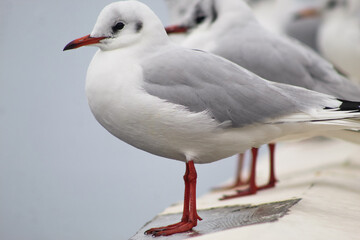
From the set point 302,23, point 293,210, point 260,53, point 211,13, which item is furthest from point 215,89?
point 302,23

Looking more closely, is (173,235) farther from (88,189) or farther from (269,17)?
(269,17)

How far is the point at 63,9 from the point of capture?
3.37 meters

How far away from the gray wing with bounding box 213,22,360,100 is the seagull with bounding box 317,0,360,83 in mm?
2088

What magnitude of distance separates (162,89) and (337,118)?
2.08 ft

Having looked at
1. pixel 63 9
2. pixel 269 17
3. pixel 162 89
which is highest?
pixel 269 17

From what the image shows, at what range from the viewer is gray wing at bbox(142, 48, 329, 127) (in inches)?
87.7

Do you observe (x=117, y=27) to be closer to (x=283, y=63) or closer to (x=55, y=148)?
(x=283, y=63)

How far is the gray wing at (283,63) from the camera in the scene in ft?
10.0

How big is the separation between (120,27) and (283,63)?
1041 mm

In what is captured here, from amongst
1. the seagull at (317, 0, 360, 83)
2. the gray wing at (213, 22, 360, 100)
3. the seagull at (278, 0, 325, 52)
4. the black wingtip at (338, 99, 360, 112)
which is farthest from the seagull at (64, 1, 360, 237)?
the seagull at (278, 0, 325, 52)

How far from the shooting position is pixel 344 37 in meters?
5.34

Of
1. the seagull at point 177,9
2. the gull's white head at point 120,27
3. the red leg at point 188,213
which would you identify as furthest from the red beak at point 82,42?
the seagull at point 177,9

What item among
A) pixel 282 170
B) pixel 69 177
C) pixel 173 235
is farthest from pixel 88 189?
pixel 173 235

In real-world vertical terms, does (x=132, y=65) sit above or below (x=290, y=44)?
below
